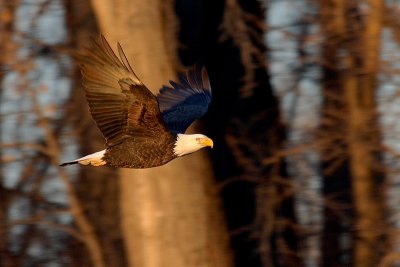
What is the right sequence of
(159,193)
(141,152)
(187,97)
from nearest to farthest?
(141,152)
(159,193)
(187,97)

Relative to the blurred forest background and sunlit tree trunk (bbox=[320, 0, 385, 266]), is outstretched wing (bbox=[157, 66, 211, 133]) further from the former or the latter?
sunlit tree trunk (bbox=[320, 0, 385, 266])

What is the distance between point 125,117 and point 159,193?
34.7 inches

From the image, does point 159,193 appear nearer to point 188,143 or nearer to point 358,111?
point 188,143

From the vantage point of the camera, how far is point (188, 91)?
7207 millimetres

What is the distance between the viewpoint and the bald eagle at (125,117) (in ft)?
19.5

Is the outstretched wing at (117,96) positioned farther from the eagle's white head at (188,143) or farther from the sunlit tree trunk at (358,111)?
the sunlit tree trunk at (358,111)

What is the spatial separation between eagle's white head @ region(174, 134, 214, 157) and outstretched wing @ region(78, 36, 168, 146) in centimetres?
11

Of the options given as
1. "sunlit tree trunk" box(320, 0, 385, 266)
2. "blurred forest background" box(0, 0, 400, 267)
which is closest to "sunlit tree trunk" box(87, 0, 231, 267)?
"blurred forest background" box(0, 0, 400, 267)

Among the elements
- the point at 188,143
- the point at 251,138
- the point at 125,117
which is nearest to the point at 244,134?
the point at 251,138

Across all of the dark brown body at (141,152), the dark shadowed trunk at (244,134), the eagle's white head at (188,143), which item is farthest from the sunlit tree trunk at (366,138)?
the dark brown body at (141,152)

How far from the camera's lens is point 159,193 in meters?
6.93

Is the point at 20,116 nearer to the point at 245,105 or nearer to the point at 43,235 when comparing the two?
the point at 43,235

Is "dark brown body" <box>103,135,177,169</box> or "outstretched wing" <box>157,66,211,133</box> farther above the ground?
"outstretched wing" <box>157,66,211,133</box>

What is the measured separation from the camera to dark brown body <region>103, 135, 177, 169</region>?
617 cm
